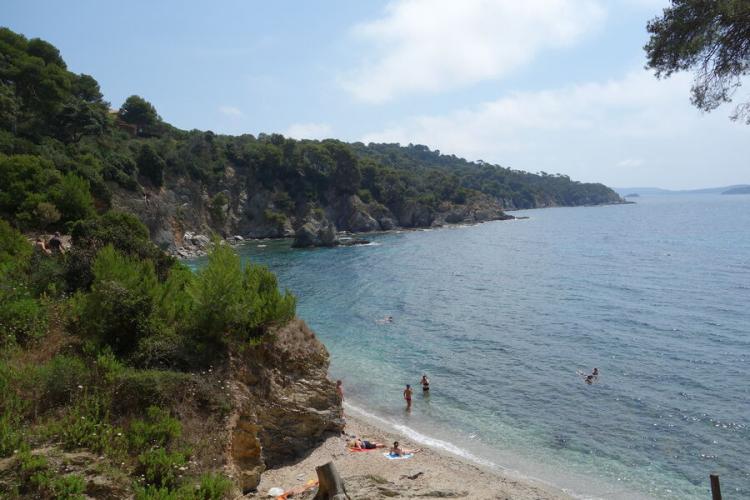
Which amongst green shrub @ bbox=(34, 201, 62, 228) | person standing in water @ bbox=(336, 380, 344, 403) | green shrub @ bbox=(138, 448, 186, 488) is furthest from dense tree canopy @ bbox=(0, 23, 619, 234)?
green shrub @ bbox=(138, 448, 186, 488)

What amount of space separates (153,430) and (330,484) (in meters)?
3.53

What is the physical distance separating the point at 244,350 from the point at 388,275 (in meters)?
38.8

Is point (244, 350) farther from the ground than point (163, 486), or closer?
farther from the ground

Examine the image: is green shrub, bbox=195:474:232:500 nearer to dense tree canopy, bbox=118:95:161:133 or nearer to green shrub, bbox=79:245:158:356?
green shrub, bbox=79:245:158:356

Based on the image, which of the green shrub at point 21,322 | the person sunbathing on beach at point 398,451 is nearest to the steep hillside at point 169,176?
the green shrub at point 21,322

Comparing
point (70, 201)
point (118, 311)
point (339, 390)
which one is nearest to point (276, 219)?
point (70, 201)

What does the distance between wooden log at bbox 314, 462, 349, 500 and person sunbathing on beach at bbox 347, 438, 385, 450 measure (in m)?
7.29

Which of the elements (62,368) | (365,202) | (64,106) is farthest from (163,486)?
(365,202)

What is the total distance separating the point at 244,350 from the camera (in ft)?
41.0

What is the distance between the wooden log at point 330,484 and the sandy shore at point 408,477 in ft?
4.40

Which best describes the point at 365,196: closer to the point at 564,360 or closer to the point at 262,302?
the point at 564,360

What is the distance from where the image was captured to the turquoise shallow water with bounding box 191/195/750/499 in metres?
15.9

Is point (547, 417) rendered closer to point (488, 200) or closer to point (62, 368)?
point (62, 368)

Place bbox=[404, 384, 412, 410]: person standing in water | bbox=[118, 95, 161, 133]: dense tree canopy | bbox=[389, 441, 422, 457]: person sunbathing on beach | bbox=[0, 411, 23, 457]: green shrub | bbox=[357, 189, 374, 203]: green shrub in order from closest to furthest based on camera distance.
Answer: bbox=[0, 411, 23, 457]: green shrub → bbox=[389, 441, 422, 457]: person sunbathing on beach → bbox=[404, 384, 412, 410]: person standing in water → bbox=[118, 95, 161, 133]: dense tree canopy → bbox=[357, 189, 374, 203]: green shrub
